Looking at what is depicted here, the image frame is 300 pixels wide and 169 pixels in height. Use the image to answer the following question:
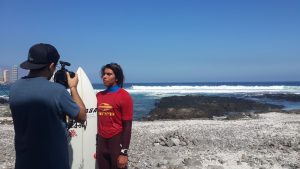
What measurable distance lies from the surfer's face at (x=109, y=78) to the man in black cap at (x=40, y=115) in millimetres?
1516

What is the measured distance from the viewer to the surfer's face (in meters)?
4.64

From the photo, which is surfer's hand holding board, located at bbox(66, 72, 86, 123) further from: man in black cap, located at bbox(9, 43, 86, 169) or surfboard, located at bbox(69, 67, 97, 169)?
surfboard, located at bbox(69, 67, 97, 169)

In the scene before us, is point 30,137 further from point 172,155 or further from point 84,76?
point 172,155

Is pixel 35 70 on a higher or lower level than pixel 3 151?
higher

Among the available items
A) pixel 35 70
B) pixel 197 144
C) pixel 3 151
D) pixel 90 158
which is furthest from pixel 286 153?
pixel 35 70

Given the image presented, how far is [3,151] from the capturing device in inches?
387

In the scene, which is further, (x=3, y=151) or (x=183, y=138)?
(x=183, y=138)

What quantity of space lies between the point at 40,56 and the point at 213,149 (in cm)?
798

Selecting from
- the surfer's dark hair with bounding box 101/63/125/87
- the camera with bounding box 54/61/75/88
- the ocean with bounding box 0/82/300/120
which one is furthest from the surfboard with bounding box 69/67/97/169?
the ocean with bounding box 0/82/300/120

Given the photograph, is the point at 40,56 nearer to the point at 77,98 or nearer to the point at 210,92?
the point at 77,98

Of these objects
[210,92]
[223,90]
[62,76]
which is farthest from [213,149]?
[223,90]

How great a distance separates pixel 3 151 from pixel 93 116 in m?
5.59

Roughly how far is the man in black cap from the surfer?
4.47 feet

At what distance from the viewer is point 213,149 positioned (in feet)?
34.2
